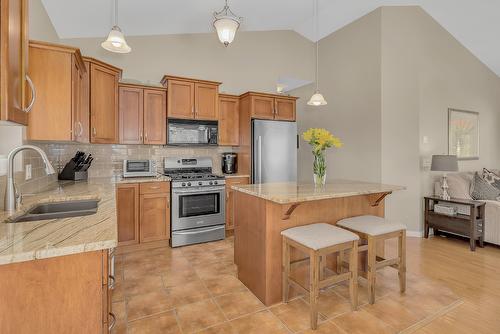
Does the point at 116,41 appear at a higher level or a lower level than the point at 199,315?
higher

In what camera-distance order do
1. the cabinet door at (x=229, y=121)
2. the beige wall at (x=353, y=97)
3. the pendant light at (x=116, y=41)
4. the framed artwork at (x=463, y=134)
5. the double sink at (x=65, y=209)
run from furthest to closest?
the framed artwork at (x=463, y=134), the cabinet door at (x=229, y=121), the beige wall at (x=353, y=97), the pendant light at (x=116, y=41), the double sink at (x=65, y=209)

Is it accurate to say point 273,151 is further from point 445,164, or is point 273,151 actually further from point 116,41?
point 116,41

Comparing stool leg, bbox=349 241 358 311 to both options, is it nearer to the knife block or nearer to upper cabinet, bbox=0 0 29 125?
upper cabinet, bbox=0 0 29 125

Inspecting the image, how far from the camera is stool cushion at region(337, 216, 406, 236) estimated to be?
86.3 inches

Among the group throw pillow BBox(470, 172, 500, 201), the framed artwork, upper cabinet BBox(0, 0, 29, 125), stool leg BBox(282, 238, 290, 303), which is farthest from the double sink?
A: the framed artwork

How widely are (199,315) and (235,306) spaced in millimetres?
295

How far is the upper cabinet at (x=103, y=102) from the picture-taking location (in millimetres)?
3104

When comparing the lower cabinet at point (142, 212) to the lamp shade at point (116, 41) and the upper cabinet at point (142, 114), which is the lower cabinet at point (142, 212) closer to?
the upper cabinet at point (142, 114)

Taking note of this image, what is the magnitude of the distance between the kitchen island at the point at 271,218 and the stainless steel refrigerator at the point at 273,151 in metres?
1.58

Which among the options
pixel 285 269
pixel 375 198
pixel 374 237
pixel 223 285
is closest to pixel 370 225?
pixel 374 237

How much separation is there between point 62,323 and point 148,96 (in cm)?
322

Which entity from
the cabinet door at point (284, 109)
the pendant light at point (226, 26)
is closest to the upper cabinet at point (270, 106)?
the cabinet door at point (284, 109)

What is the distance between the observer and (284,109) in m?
4.48

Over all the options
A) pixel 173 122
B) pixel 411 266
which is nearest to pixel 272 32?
pixel 173 122
